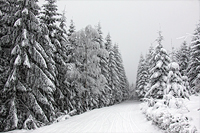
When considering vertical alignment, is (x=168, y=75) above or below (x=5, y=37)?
below

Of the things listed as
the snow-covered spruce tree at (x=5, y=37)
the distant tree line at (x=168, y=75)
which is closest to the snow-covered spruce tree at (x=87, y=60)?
the distant tree line at (x=168, y=75)

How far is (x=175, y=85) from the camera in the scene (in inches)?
591

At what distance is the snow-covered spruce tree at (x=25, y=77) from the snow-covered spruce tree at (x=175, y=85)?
40.5 feet

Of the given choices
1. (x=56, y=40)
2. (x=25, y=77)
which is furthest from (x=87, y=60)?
(x=25, y=77)

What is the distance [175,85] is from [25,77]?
14.5 meters

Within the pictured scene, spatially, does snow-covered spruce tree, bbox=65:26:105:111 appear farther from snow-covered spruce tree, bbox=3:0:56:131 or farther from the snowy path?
the snowy path

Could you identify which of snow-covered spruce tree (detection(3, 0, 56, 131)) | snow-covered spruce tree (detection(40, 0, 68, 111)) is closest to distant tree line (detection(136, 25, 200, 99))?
snow-covered spruce tree (detection(40, 0, 68, 111))

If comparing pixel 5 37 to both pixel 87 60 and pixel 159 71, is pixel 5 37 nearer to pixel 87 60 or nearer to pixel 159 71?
pixel 87 60

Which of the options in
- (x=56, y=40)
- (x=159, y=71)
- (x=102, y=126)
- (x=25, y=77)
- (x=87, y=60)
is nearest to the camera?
(x=102, y=126)

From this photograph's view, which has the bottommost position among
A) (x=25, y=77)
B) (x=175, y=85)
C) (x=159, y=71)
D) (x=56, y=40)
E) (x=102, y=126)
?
(x=102, y=126)

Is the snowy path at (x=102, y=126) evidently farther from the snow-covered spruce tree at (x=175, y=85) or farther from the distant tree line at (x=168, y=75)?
the snow-covered spruce tree at (x=175, y=85)

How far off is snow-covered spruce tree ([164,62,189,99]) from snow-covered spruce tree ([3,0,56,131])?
40.5 feet

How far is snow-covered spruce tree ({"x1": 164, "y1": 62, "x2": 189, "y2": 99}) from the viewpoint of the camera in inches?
578

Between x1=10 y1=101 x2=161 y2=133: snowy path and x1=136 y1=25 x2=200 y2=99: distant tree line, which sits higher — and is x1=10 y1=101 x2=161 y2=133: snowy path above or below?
below
